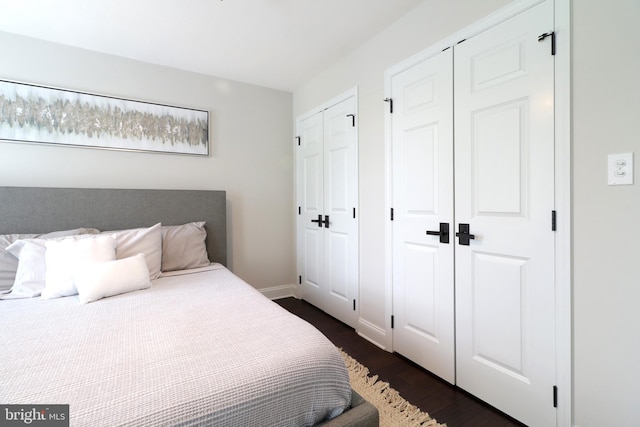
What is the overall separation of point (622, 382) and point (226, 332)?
5.48 ft

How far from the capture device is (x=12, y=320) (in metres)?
1.32

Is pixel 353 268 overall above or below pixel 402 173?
below

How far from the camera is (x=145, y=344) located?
1.07 m

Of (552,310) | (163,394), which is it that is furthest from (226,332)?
(552,310)

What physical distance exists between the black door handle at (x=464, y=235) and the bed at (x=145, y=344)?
1.08 m

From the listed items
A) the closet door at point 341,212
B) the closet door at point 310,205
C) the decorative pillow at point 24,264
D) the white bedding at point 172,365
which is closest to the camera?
the white bedding at point 172,365

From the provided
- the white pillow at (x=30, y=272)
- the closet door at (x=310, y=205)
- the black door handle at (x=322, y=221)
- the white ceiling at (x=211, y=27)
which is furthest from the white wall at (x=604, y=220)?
the white pillow at (x=30, y=272)

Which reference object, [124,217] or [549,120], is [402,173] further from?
[124,217]

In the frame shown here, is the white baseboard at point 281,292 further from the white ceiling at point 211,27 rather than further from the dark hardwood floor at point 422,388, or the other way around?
the white ceiling at point 211,27

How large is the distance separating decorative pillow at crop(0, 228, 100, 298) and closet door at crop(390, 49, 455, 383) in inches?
94.1

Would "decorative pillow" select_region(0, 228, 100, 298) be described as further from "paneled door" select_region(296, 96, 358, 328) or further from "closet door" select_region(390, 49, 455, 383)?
"closet door" select_region(390, 49, 455, 383)

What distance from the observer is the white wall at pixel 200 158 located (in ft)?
7.46

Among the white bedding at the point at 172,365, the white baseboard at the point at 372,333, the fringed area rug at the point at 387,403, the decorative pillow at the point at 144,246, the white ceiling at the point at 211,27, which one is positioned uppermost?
the white ceiling at the point at 211,27

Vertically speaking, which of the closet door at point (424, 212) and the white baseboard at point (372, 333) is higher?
the closet door at point (424, 212)
